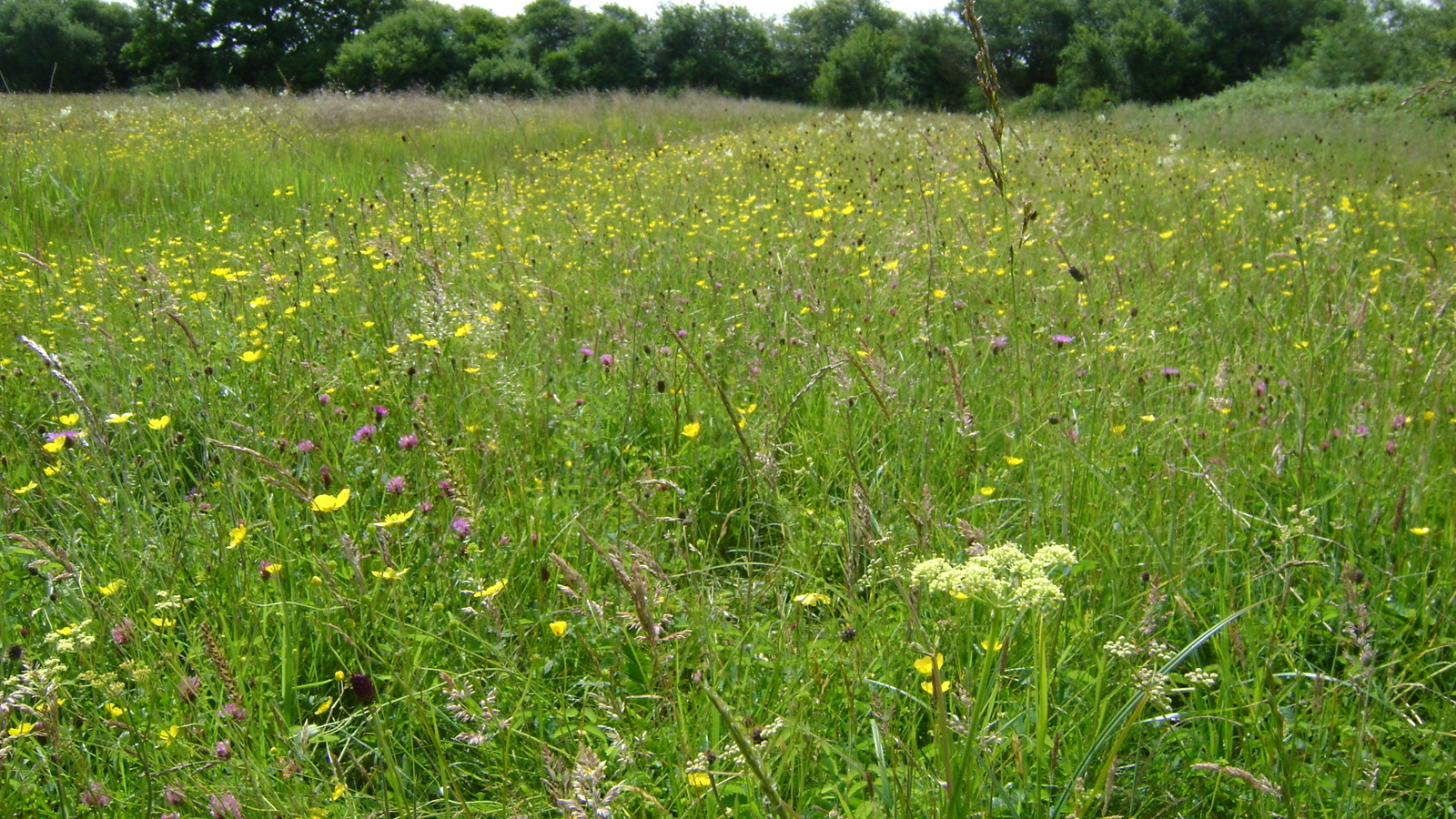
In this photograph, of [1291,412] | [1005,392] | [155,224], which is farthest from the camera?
[155,224]

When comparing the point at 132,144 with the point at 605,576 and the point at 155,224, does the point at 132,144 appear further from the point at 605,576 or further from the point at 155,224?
the point at 605,576

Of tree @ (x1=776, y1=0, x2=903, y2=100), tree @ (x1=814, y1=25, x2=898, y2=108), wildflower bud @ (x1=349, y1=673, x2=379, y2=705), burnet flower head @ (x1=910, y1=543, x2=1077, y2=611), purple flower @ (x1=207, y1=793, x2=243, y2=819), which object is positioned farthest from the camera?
tree @ (x1=776, y1=0, x2=903, y2=100)

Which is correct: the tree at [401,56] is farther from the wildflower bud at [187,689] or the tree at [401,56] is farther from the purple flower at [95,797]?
the purple flower at [95,797]

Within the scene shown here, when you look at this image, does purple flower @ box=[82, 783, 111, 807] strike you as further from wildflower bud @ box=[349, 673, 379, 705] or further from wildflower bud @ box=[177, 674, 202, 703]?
wildflower bud @ box=[349, 673, 379, 705]

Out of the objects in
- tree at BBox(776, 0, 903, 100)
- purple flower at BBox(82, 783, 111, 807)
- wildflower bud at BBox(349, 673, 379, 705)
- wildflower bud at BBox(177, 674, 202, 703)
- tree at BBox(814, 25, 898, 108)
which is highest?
tree at BBox(776, 0, 903, 100)

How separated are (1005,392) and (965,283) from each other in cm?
101

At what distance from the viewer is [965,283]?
3.10 metres

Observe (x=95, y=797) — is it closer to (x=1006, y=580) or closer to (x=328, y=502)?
(x=328, y=502)

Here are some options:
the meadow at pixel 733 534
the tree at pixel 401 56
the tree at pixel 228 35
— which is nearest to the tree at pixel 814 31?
the tree at pixel 401 56

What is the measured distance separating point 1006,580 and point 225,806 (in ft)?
3.01

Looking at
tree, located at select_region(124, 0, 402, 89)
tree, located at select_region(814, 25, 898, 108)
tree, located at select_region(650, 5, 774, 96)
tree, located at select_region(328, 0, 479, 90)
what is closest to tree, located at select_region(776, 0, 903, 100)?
tree, located at select_region(650, 5, 774, 96)

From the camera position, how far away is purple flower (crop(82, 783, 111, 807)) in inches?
41.6

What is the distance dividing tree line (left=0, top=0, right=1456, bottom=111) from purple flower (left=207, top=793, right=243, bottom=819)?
21292mm

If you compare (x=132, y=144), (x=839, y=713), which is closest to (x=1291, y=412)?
(x=839, y=713)
